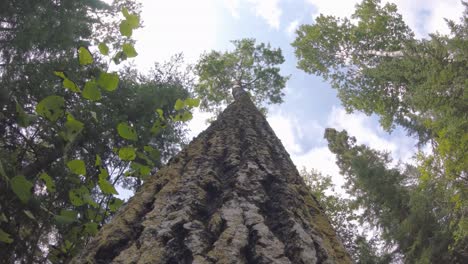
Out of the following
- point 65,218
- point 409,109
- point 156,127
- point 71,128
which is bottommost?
point 65,218

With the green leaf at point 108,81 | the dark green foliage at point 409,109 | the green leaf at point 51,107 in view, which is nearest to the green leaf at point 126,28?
the green leaf at point 108,81

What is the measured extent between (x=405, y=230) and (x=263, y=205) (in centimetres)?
1165

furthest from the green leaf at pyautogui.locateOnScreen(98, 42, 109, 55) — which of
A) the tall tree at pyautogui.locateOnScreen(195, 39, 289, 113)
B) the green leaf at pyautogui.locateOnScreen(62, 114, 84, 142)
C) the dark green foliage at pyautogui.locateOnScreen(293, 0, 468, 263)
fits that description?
the tall tree at pyautogui.locateOnScreen(195, 39, 289, 113)

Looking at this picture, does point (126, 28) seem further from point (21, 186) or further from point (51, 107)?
point (21, 186)

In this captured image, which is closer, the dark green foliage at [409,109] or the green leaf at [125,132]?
the green leaf at [125,132]

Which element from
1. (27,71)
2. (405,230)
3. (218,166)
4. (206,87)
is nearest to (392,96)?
(405,230)

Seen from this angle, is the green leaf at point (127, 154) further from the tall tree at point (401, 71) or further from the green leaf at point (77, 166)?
the tall tree at point (401, 71)

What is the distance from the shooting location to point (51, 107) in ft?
5.01

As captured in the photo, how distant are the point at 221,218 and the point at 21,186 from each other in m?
0.70

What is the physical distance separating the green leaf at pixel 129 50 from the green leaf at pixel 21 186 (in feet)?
2.08

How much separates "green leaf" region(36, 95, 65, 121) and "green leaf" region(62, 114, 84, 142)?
0.16 ft

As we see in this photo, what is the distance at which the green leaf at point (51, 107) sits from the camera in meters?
1.49

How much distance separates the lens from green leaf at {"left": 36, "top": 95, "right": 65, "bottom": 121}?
1.49 m

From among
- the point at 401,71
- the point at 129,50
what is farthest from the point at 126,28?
the point at 401,71
